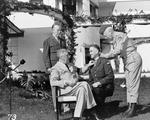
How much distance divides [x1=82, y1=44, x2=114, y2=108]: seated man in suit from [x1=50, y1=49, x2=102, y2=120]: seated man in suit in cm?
21

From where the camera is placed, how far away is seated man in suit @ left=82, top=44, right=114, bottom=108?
25.3ft

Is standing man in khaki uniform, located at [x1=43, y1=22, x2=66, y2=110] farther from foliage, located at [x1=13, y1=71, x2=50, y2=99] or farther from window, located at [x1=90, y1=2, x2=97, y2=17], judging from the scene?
window, located at [x1=90, y1=2, x2=97, y2=17]

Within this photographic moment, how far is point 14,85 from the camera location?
42.9ft

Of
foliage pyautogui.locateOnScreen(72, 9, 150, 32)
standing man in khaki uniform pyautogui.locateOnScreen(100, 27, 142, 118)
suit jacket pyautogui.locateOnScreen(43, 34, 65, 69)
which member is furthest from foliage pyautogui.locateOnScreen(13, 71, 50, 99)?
foliage pyautogui.locateOnScreen(72, 9, 150, 32)

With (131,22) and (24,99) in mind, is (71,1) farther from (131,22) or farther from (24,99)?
(24,99)

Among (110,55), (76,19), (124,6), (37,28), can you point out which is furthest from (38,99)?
(124,6)

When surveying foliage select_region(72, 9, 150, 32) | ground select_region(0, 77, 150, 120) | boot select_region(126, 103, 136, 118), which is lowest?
ground select_region(0, 77, 150, 120)

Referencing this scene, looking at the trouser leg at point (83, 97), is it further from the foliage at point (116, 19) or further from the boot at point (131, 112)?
the foliage at point (116, 19)

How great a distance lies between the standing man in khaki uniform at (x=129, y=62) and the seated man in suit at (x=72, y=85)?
727 mm

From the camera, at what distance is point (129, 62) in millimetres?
8156

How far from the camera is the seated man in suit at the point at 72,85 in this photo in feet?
24.2

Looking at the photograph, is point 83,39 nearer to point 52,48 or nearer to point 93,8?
point 93,8

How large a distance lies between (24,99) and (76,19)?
716 cm

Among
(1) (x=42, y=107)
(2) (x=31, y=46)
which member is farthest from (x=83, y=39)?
(1) (x=42, y=107)
